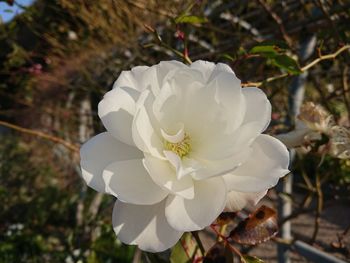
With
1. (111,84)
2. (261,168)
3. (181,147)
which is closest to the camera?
(261,168)

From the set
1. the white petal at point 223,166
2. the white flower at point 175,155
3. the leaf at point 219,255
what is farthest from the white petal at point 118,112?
the leaf at point 219,255

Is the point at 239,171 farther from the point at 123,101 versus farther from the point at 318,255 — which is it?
the point at 318,255

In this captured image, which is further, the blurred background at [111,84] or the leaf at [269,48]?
the blurred background at [111,84]

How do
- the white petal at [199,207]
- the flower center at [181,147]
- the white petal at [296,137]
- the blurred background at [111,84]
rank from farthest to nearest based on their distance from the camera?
the blurred background at [111,84] → the white petal at [296,137] → the flower center at [181,147] → the white petal at [199,207]

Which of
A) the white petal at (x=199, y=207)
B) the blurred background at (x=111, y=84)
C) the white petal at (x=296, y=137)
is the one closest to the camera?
the white petal at (x=199, y=207)

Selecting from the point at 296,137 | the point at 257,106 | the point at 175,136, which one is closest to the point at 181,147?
the point at 175,136

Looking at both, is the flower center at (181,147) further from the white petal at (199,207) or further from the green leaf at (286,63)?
the green leaf at (286,63)

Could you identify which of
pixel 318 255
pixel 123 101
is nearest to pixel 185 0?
pixel 318 255

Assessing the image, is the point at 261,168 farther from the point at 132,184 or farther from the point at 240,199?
the point at 132,184
